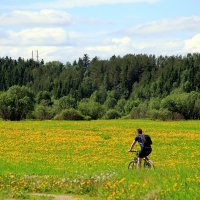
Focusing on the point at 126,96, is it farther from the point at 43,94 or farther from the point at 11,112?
the point at 11,112

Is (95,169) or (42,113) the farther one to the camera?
(42,113)

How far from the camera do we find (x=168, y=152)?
32906 millimetres

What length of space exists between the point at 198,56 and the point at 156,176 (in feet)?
600

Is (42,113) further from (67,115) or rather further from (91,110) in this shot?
(91,110)

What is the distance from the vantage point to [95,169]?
75.6 ft

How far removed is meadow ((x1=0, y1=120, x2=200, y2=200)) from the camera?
14948 millimetres

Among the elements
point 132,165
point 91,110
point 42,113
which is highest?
point 132,165

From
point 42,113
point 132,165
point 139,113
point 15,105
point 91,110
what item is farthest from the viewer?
point 139,113

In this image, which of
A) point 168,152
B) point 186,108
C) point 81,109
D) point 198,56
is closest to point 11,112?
point 81,109

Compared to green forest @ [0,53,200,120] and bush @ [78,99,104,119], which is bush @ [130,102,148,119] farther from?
bush @ [78,99,104,119]

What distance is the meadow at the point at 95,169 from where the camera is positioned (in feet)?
49.0

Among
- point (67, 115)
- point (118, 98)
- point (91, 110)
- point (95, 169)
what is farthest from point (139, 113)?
point (95, 169)

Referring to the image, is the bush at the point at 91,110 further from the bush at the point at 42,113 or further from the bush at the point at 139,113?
the bush at the point at 139,113

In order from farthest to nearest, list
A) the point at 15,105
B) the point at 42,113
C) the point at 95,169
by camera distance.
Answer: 1. the point at 42,113
2. the point at 15,105
3. the point at 95,169
